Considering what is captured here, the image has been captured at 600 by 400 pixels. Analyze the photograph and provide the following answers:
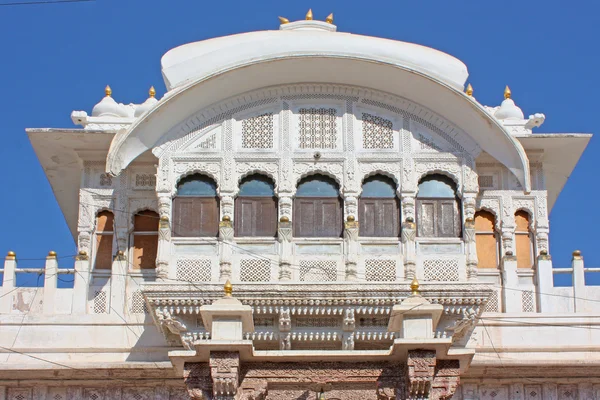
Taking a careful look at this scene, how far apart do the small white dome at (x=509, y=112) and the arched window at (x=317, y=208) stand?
3.16 metres

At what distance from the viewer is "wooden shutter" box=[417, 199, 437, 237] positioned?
22.2m

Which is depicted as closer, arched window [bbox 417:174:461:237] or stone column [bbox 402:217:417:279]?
stone column [bbox 402:217:417:279]

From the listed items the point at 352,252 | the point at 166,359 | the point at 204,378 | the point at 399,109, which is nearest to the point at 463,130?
the point at 399,109

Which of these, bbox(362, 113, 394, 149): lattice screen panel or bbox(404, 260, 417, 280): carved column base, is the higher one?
bbox(362, 113, 394, 149): lattice screen panel

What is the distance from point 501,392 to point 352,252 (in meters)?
3.02

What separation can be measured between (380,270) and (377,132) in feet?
7.65

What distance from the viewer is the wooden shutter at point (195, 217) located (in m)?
22.1

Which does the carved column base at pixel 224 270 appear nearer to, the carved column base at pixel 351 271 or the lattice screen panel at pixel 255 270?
the lattice screen panel at pixel 255 270

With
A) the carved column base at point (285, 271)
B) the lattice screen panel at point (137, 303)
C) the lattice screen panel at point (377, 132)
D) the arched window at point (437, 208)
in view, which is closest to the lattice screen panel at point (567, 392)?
the arched window at point (437, 208)

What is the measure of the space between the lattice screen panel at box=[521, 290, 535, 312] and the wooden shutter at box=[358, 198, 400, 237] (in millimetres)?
2223

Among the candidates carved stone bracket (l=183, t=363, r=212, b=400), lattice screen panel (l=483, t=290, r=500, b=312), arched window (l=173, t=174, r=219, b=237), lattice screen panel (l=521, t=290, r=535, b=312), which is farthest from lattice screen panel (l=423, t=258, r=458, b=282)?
carved stone bracket (l=183, t=363, r=212, b=400)

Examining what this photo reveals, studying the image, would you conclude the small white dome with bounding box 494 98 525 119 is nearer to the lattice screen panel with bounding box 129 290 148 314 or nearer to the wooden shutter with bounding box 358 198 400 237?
the wooden shutter with bounding box 358 198 400 237

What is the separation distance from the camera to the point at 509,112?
23656 millimetres

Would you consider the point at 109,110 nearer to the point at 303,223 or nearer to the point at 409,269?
the point at 303,223
